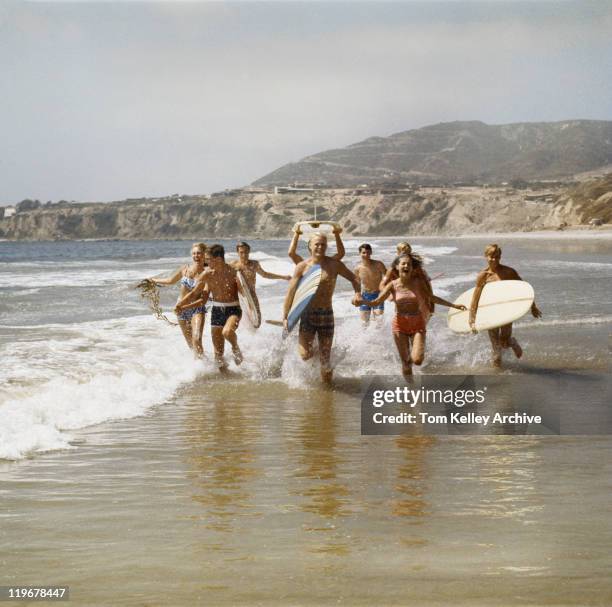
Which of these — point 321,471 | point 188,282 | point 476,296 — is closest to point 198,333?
point 188,282

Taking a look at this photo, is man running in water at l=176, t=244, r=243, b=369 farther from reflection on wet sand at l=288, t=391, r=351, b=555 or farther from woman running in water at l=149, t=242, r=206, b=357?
reflection on wet sand at l=288, t=391, r=351, b=555

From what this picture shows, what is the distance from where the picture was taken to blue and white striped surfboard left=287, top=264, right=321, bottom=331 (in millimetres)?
8648

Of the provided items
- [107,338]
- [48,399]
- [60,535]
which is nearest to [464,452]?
[60,535]

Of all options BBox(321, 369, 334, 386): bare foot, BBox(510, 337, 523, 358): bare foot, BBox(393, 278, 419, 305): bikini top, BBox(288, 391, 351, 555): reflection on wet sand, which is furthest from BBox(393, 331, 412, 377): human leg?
BBox(510, 337, 523, 358): bare foot

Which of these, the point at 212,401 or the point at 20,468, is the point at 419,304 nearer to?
the point at 212,401

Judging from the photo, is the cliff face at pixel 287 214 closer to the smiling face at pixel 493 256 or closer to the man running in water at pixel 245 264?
the man running in water at pixel 245 264

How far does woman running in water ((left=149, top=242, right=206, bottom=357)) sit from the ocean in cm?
50

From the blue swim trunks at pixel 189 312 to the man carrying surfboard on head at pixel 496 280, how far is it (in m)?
2.96

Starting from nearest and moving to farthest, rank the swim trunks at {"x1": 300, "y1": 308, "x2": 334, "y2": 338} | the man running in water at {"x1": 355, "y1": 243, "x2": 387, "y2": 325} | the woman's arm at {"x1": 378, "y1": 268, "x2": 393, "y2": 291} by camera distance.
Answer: the swim trunks at {"x1": 300, "y1": 308, "x2": 334, "y2": 338}
the woman's arm at {"x1": 378, "y1": 268, "x2": 393, "y2": 291}
the man running in water at {"x1": 355, "y1": 243, "x2": 387, "y2": 325}

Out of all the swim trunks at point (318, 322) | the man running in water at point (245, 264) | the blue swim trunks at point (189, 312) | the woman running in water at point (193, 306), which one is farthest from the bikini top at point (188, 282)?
the swim trunks at point (318, 322)

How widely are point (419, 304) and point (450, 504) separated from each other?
13.5ft

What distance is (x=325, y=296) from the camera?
871cm

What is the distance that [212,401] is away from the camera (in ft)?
27.0

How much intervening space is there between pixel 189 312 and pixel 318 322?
228cm
